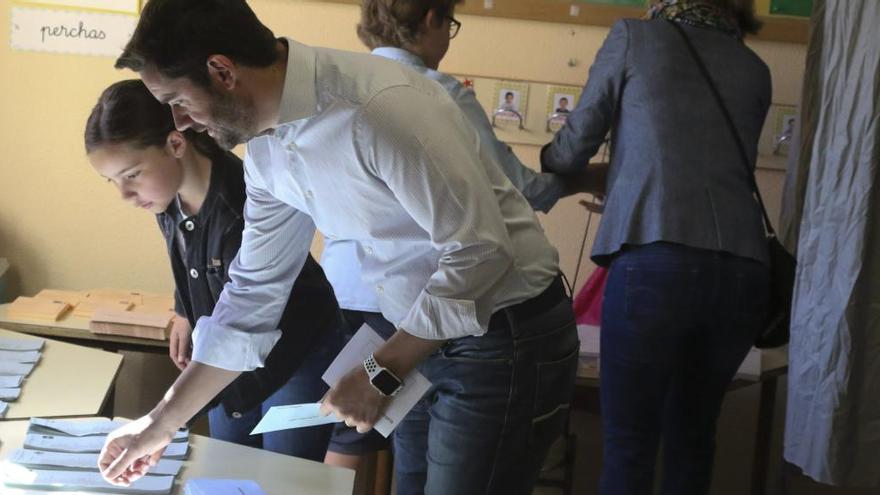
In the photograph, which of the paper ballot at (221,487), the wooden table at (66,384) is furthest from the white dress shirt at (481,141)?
the wooden table at (66,384)

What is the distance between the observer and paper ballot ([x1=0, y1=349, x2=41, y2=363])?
2.03 metres

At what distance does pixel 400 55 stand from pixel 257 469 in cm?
88

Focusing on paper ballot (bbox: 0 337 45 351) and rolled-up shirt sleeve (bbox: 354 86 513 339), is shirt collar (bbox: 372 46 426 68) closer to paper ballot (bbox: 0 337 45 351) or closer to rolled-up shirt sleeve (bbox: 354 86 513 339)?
rolled-up shirt sleeve (bbox: 354 86 513 339)

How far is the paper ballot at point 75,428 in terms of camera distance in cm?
155

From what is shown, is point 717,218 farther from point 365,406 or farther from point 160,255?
point 160,255

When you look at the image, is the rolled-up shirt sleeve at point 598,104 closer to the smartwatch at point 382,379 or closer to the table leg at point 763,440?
the smartwatch at point 382,379

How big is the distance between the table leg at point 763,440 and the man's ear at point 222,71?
7.12 ft

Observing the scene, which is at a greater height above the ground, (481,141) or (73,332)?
(481,141)

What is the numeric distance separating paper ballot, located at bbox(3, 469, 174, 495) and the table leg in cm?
203

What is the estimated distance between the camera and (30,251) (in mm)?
3135

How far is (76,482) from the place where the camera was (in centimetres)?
138

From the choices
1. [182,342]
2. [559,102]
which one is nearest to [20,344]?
[182,342]

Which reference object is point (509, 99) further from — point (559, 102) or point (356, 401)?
point (356, 401)

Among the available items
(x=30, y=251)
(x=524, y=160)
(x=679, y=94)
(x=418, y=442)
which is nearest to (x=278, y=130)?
(x=418, y=442)
